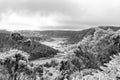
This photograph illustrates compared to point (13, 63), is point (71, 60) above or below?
below

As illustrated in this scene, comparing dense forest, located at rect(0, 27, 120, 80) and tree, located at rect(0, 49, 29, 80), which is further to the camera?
dense forest, located at rect(0, 27, 120, 80)

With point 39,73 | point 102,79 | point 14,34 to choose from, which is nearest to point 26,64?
point 39,73

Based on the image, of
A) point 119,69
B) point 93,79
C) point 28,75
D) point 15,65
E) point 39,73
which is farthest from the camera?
point 39,73

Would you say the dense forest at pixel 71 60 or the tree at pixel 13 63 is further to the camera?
the dense forest at pixel 71 60

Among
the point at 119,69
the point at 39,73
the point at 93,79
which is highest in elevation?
the point at 119,69

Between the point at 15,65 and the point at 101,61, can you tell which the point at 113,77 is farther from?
the point at 101,61

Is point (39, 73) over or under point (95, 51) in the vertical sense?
under

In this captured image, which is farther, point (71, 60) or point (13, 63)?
point (71, 60)

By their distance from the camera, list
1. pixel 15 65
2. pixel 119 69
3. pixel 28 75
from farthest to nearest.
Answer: pixel 28 75, pixel 15 65, pixel 119 69
